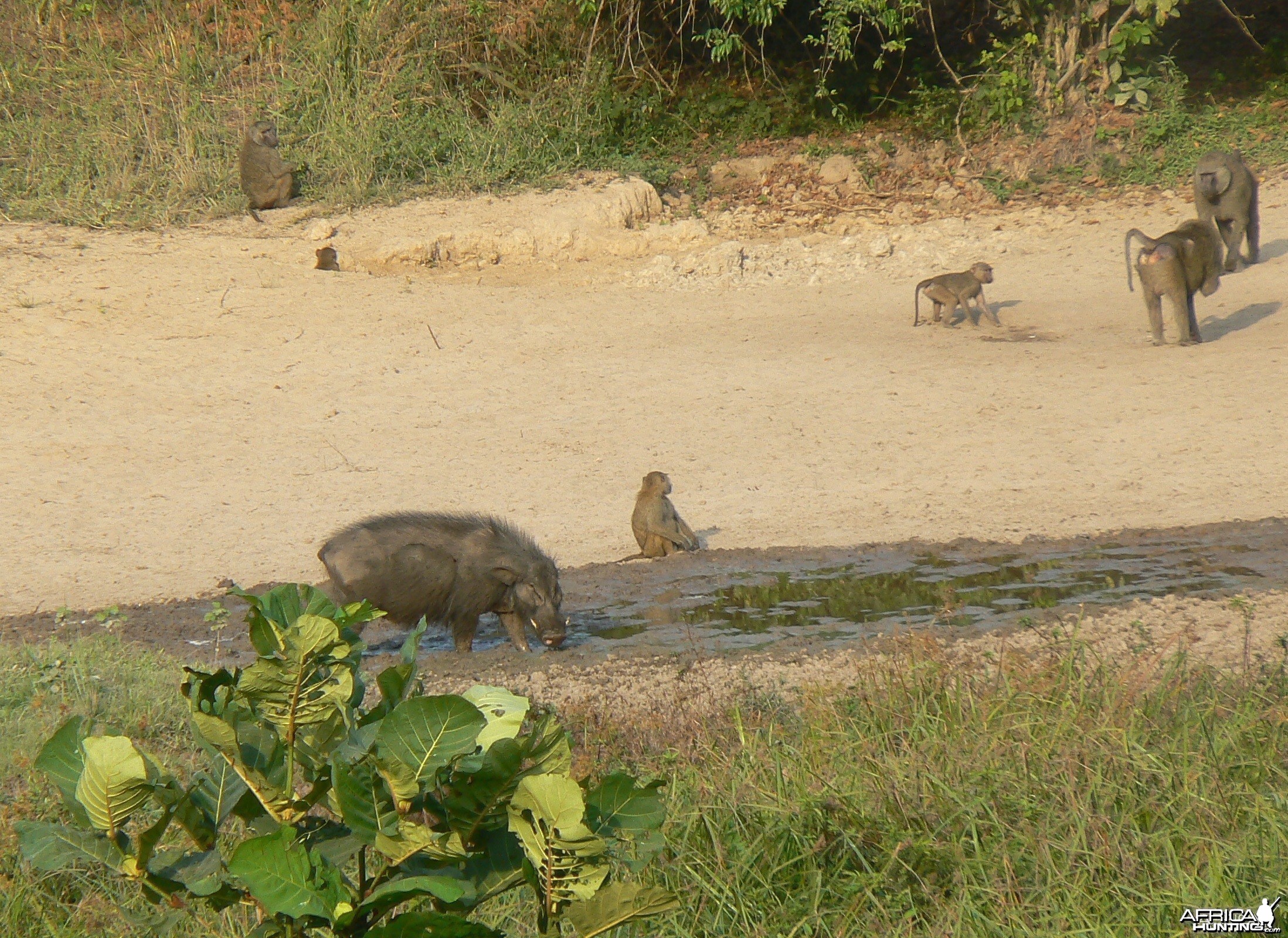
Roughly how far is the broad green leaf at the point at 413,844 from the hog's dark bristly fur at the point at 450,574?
471 centimetres

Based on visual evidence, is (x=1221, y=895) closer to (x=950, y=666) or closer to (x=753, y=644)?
(x=950, y=666)

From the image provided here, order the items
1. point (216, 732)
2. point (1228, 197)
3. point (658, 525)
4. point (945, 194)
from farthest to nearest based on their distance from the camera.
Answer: point (945, 194)
point (1228, 197)
point (658, 525)
point (216, 732)

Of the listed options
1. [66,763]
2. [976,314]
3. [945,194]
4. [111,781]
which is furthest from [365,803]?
[945,194]

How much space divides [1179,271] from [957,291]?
1.97 meters

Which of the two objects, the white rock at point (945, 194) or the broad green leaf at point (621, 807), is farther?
the white rock at point (945, 194)

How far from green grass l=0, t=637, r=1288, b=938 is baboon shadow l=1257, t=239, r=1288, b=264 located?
1059 centimetres

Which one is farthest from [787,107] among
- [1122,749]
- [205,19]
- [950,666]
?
[1122,749]

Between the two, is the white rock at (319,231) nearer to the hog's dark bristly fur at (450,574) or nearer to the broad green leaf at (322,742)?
the hog's dark bristly fur at (450,574)

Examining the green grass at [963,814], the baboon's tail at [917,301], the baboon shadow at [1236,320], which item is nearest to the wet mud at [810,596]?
the green grass at [963,814]

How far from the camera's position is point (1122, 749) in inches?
146

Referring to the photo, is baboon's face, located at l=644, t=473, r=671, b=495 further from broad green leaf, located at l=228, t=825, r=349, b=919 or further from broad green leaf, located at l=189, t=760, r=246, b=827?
broad green leaf, located at l=228, t=825, r=349, b=919

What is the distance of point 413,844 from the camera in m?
1.94

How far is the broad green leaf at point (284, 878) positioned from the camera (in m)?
1.85

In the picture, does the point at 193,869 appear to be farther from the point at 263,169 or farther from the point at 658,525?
the point at 263,169
